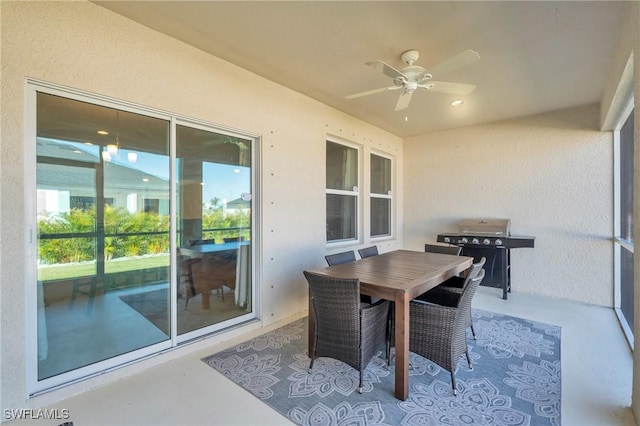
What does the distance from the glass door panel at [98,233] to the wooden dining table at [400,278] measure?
1449 millimetres

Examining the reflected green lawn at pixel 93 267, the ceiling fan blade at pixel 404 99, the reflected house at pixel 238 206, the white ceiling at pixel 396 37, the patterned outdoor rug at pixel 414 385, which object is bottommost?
the patterned outdoor rug at pixel 414 385

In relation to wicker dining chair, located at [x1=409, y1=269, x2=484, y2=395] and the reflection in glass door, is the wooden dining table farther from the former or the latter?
the reflection in glass door

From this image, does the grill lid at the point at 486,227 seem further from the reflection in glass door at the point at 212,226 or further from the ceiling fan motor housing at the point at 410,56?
the reflection in glass door at the point at 212,226

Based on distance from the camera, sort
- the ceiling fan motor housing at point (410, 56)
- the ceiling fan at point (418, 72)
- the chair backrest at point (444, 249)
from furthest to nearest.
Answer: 1. the chair backrest at point (444, 249)
2. the ceiling fan motor housing at point (410, 56)
3. the ceiling fan at point (418, 72)

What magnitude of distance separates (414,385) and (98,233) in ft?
8.65

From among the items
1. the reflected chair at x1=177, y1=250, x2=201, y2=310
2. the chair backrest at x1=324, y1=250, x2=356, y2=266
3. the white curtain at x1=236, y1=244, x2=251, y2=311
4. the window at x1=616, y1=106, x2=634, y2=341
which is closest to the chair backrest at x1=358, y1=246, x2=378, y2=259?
the chair backrest at x1=324, y1=250, x2=356, y2=266

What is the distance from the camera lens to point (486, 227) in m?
4.55

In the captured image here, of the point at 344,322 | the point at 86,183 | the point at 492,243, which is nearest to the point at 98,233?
the point at 86,183

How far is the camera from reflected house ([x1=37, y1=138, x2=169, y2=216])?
203 cm

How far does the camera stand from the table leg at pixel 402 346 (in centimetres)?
202

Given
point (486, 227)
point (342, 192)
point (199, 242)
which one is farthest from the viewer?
point (342, 192)

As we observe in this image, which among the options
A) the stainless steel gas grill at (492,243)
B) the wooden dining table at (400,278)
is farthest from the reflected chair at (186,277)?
the stainless steel gas grill at (492,243)

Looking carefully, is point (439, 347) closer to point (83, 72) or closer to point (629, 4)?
point (629, 4)

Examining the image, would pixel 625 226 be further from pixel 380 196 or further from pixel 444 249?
pixel 380 196
